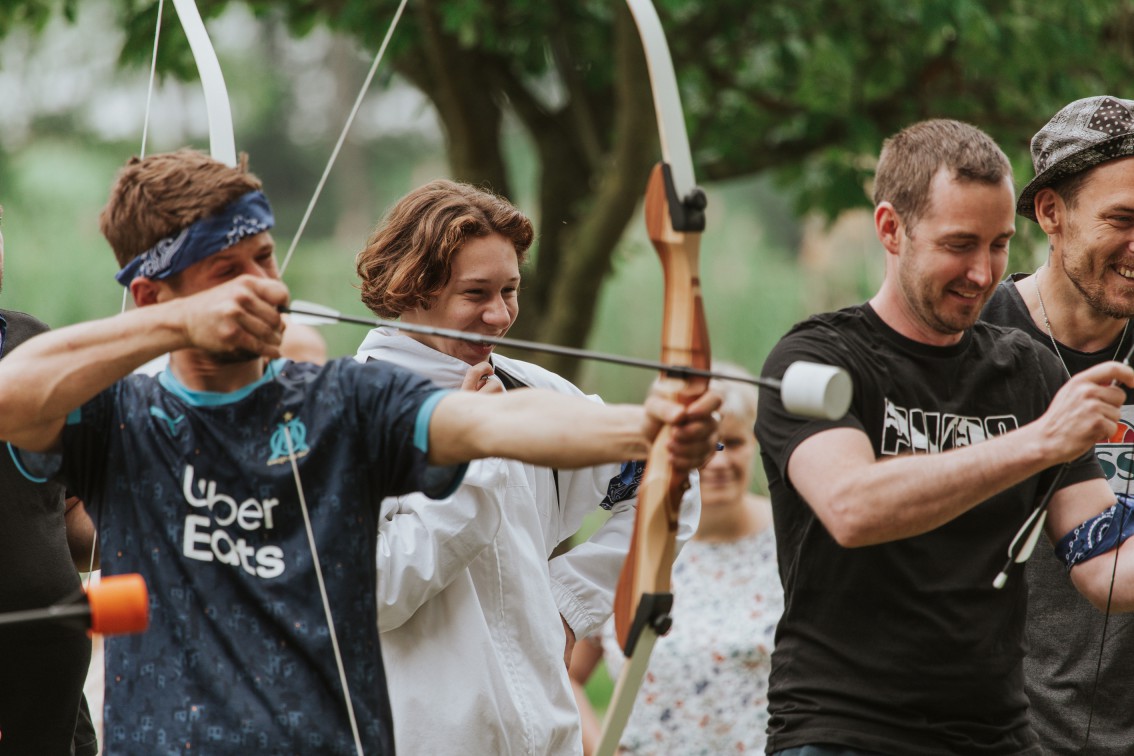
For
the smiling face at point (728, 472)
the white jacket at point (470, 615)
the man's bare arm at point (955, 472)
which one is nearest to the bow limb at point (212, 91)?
the white jacket at point (470, 615)

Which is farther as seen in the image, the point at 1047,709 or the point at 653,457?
the point at 1047,709

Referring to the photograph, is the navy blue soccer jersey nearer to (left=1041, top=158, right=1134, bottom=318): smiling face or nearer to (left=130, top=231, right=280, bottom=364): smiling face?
(left=130, top=231, right=280, bottom=364): smiling face

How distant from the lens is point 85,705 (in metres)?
3.10

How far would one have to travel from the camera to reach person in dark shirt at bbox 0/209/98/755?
2826 mm

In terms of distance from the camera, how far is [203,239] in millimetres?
2162

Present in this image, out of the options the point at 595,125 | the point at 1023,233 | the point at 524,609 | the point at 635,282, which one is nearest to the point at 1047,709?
the point at 524,609

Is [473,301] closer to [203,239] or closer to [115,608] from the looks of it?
[203,239]

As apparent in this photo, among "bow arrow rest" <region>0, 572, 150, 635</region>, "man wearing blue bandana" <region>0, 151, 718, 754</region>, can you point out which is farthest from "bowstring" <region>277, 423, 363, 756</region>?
"bow arrow rest" <region>0, 572, 150, 635</region>

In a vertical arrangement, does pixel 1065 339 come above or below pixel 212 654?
above

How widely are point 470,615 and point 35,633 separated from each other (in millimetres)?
873

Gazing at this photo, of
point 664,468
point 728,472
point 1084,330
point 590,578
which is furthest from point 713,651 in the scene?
point 664,468

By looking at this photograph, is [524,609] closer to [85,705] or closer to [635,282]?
[85,705]

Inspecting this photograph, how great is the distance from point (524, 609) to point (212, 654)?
828 millimetres

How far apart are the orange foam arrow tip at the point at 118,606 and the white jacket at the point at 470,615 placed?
28.9 inches
